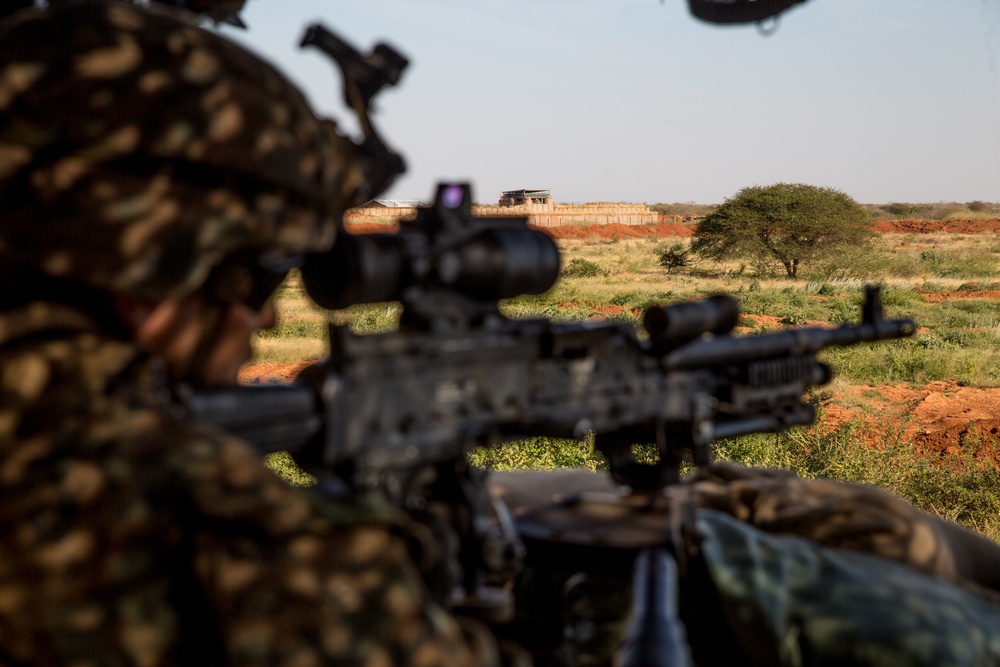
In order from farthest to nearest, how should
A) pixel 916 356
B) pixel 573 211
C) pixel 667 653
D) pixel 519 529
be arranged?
1. pixel 573 211
2. pixel 916 356
3. pixel 519 529
4. pixel 667 653

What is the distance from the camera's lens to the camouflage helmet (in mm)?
1490

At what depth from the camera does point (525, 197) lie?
6731 centimetres

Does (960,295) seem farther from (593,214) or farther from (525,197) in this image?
(593,214)

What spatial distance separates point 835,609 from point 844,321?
52.2ft

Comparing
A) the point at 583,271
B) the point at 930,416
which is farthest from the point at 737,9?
the point at 583,271

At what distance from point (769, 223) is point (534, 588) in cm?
3346

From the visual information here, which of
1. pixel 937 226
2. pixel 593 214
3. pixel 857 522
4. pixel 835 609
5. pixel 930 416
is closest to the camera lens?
pixel 835 609

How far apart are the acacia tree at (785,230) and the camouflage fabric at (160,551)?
32965 mm

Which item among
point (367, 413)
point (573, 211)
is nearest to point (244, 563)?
point (367, 413)

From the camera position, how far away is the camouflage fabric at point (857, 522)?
2.90m

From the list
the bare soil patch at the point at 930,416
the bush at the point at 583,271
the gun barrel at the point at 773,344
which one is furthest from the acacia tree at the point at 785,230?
the gun barrel at the point at 773,344

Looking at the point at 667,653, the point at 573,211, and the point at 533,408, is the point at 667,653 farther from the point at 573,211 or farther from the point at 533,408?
the point at 573,211

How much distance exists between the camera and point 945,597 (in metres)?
2.47

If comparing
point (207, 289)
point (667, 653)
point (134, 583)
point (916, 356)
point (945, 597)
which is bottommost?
point (916, 356)
